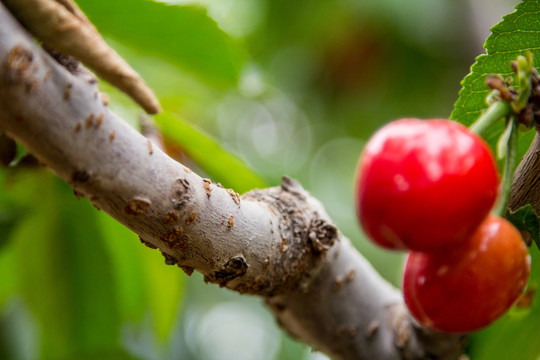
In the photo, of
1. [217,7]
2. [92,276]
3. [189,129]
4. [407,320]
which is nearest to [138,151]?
[189,129]

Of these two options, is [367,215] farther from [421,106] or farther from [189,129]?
[421,106]

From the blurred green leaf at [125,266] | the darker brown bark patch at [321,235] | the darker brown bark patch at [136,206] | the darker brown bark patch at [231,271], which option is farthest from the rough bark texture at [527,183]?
the blurred green leaf at [125,266]

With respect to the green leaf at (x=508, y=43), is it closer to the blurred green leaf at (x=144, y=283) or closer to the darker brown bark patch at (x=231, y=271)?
the darker brown bark patch at (x=231, y=271)

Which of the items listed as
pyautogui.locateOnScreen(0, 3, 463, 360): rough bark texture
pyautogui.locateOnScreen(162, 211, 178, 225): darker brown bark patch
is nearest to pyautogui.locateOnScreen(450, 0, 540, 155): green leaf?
pyautogui.locateOnScreen(0, 3, 463, 360): rough bark texture

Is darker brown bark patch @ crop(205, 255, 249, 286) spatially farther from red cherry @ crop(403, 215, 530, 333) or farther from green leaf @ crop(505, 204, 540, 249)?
green leaf @ crop(505, 204, 540, 249)

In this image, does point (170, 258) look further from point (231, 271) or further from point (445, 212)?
point (445, 212)

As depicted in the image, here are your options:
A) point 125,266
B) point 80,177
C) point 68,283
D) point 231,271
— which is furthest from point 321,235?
point 68,283
